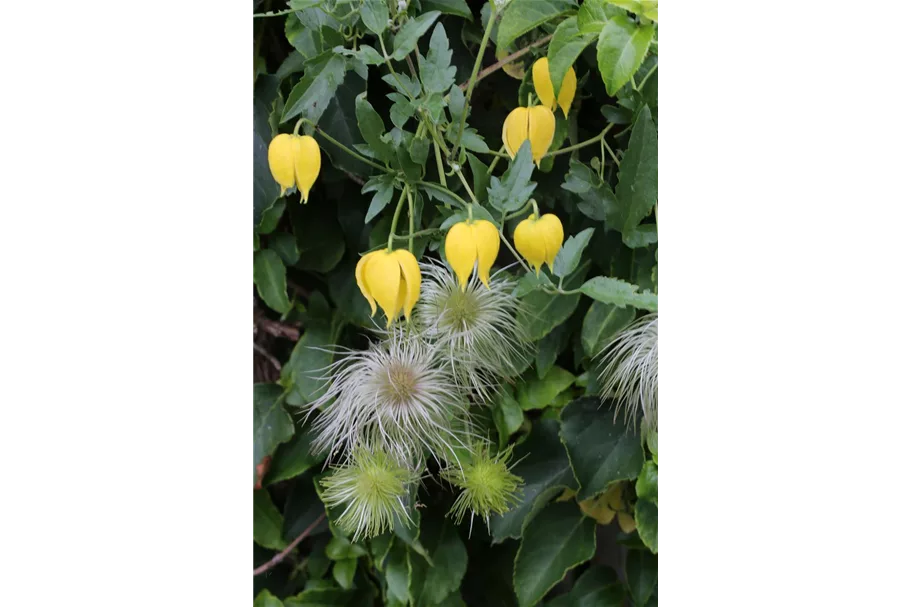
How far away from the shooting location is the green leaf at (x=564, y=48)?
56 centimetres

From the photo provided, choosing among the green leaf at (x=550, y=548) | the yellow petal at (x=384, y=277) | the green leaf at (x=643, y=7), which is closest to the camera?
the green leaf at (x=643, y=7)

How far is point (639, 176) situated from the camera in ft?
1.85

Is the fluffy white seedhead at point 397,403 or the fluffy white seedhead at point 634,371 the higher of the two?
Result: the fluffy white seedhead at point 634,371

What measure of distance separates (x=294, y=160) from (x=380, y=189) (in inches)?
3.2

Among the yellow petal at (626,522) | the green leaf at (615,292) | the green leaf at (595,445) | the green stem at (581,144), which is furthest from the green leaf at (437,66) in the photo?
the yellow petal at (626,522)

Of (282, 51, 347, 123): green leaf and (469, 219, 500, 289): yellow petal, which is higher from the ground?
(282, 51, 347, 123): green leaf

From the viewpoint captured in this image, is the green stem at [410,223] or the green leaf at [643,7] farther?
the green stem at [410,223]

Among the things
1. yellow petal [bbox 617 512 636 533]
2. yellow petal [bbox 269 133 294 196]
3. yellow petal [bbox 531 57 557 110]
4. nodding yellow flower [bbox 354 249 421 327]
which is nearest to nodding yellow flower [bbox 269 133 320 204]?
yellow petal [bbox 269 133 294 196]

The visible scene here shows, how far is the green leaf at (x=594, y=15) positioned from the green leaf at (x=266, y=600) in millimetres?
610

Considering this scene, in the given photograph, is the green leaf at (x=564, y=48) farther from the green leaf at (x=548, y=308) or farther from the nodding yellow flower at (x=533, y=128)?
the green leaf at (x=548, y=308)

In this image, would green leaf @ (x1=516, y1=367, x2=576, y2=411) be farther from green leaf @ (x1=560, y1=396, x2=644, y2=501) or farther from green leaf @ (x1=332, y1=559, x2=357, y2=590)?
green leaf @ (x1=332, y1=559, x2=357, y2=590)

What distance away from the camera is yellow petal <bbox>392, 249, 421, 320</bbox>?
59 centimetres

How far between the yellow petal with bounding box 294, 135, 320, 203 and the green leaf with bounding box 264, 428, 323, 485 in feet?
0.82
